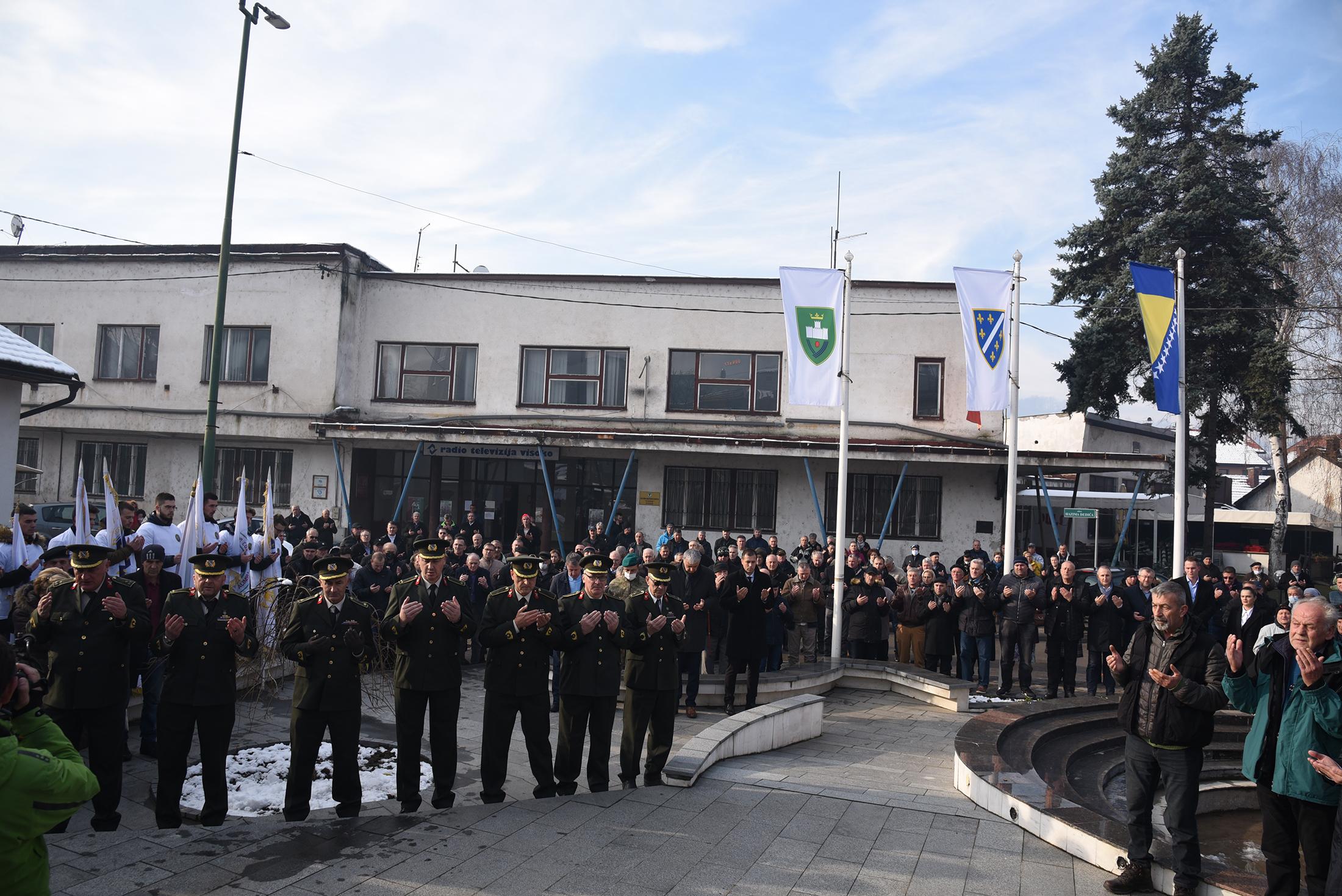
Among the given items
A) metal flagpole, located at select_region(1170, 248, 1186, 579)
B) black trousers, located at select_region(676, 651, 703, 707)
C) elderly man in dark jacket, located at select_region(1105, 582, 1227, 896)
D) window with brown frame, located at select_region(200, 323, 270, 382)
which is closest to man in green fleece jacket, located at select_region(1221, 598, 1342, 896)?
elderly man in dark jacket, located at select_region(1105, 582, 1227, 896)

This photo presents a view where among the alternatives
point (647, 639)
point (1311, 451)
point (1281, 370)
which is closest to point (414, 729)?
point (647, 639)

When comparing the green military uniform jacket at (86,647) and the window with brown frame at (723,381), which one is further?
the window with brown frame at (723,381)

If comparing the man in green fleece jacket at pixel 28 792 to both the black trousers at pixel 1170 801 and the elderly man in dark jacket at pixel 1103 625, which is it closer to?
the black trousers at pixel 1170 801

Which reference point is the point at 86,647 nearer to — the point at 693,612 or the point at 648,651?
the point at 648,651

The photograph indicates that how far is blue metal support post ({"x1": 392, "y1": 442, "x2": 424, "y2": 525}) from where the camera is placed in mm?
20703

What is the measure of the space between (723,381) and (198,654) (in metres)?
16.4

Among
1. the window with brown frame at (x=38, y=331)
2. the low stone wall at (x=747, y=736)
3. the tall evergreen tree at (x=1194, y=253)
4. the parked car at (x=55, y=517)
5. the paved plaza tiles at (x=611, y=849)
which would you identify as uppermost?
the tall evergreen tree at (x=1194, y=253)

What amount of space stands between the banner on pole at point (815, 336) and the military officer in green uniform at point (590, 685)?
7528 millimetres

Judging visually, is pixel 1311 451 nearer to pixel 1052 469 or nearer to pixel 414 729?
pixel 1052 469

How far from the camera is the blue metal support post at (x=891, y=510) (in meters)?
19.2

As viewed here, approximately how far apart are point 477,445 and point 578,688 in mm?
14719

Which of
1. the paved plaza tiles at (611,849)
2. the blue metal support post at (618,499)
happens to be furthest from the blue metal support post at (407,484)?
the paved plaza tiles at (611,849)

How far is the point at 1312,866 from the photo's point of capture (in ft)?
16.8

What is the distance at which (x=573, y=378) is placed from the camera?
2262 centimetres
